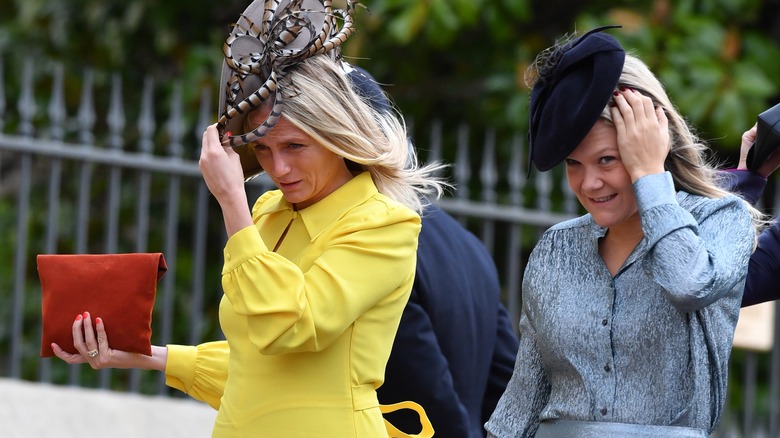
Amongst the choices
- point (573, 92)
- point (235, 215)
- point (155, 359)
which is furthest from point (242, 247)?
point (573, 92)

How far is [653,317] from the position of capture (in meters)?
2.26

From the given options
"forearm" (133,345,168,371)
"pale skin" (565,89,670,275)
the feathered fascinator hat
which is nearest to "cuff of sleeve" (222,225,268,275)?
the feathered fascinator hat

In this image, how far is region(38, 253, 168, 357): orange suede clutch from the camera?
2.49 m

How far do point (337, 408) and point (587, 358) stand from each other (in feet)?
1.44

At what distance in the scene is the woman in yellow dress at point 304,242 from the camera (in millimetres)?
2287

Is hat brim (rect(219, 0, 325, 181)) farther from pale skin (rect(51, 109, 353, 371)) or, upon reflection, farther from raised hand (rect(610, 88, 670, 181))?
raised hand (rect(610, 88, 670, 181))

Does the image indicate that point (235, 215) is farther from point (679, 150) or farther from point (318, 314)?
point (679, 150)

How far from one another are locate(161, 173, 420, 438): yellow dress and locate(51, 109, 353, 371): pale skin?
0.03 metres

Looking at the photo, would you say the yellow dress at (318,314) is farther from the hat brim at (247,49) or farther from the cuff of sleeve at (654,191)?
the cuff of sleeve at (654,191)

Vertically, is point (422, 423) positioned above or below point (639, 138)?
below

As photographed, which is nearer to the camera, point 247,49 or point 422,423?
point 247,49

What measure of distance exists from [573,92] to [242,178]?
1.93ft

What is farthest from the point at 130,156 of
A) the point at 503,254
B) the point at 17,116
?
the point at 503,254

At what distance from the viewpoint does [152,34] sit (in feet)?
20.5
